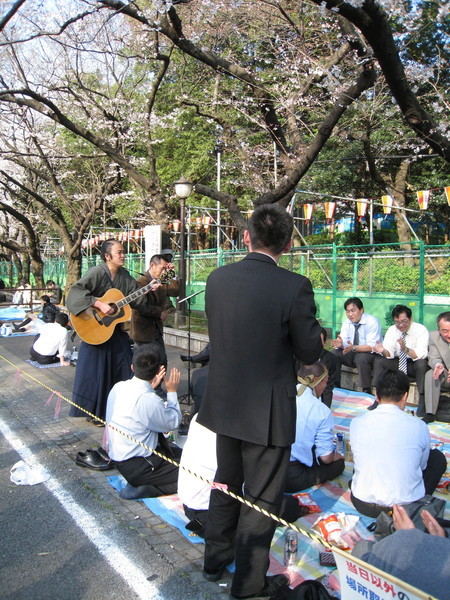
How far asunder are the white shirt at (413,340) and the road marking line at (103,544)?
4.55 meters

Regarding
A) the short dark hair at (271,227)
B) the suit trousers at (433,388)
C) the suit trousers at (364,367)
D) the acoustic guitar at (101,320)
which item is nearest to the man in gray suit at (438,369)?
the suit trousers at (433,388)

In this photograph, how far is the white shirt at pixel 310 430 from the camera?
438 centimetres

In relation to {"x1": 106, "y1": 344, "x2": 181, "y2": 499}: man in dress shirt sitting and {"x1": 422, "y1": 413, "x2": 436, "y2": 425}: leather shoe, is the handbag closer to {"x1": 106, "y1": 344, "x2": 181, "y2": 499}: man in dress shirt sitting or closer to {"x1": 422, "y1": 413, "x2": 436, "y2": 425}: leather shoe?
{"x1": 106, "y1": 344, "x2": 181, "y2": 499}: man in dress shirt sitting

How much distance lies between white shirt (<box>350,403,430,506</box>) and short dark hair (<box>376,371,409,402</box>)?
7cm

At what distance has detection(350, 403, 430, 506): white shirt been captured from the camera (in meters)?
3.50

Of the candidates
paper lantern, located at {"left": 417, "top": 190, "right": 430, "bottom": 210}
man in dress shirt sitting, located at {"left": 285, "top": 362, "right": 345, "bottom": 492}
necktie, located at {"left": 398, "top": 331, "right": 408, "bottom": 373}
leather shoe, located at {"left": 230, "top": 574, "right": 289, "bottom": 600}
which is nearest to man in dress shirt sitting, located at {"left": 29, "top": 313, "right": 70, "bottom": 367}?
necktie, located at {"left": 398, "top": 331, "right": 408, "bottom": 373}

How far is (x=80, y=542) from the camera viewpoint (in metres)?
3.62

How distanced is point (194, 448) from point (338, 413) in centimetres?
358

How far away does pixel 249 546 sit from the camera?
2.84 metres

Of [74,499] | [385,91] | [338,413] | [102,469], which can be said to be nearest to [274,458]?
[74,499]

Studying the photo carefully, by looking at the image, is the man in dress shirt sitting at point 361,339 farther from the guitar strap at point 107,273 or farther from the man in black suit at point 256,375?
the man in black suit at point 256,375

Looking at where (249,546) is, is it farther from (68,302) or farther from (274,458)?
(68,302)

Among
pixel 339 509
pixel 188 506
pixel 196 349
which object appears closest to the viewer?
pixel 188 506

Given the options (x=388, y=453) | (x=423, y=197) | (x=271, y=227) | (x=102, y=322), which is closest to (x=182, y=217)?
(x=423, y=197)
